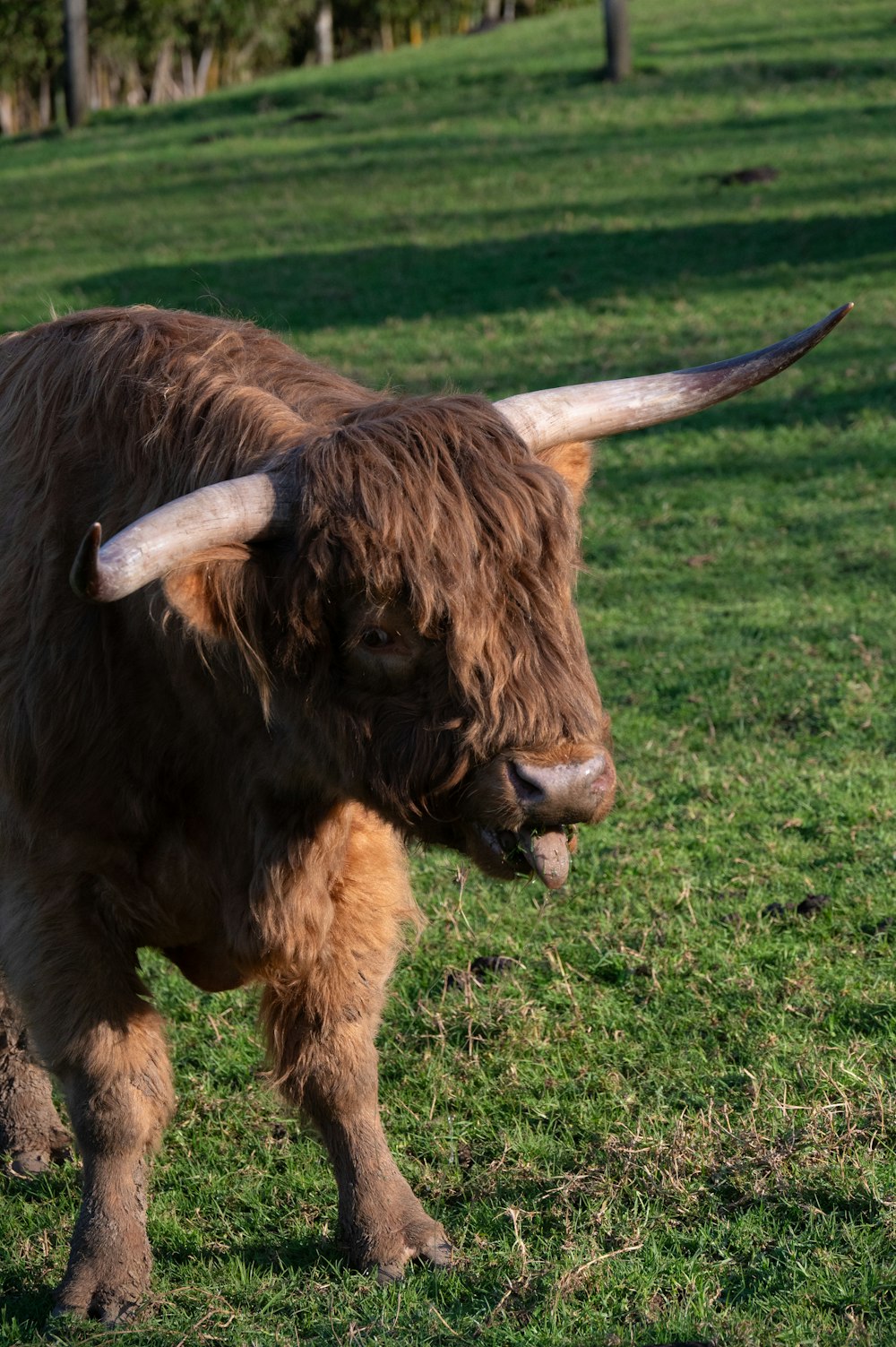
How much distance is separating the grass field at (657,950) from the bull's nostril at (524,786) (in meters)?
1.23

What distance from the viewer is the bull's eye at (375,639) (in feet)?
10.8

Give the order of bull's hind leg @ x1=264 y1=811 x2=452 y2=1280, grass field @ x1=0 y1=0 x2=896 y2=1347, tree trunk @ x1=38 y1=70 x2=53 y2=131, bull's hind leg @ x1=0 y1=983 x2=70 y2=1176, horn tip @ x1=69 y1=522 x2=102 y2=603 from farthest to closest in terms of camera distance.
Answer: tree trunk @ x1=38 y1=70 x2=53 y2=131 < bull's hind leg @ x1=0 y1=983 x2=70 y2=1176 < bull's hind leg @ x1=264 y1=811 x2=452 y2=1280 < grass field @ x1=0 y1=0 x2=896 y2=1347 < horn tip @ x1=69 y1=522 x2=102 y2=603

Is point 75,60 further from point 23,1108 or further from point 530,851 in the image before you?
point 530,851

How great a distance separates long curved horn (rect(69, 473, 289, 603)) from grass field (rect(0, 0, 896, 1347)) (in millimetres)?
1844

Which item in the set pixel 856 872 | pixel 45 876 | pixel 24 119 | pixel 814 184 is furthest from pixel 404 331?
pixel 24 119

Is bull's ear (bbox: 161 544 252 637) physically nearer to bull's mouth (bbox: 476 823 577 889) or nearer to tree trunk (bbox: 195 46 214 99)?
bull's mouth (bbox: 476 823 577 889)

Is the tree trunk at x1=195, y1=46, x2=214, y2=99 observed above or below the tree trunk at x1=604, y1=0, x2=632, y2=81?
above

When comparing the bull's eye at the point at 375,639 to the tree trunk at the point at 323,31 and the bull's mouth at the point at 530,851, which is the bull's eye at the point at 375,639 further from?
the tree trunk at the point at 323,31

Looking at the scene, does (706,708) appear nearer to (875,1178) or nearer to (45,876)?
(875,1178)

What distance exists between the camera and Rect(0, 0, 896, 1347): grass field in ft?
11.9

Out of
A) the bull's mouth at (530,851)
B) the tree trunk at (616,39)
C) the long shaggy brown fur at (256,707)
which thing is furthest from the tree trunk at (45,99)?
the bull's mouth at (530,851)

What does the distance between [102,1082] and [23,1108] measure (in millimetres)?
947

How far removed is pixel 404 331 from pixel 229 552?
1276 cm

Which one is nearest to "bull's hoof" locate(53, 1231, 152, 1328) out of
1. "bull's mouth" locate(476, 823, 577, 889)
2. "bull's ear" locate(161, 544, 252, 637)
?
"bull's mouth" locate(476, 823, 577, 889)
